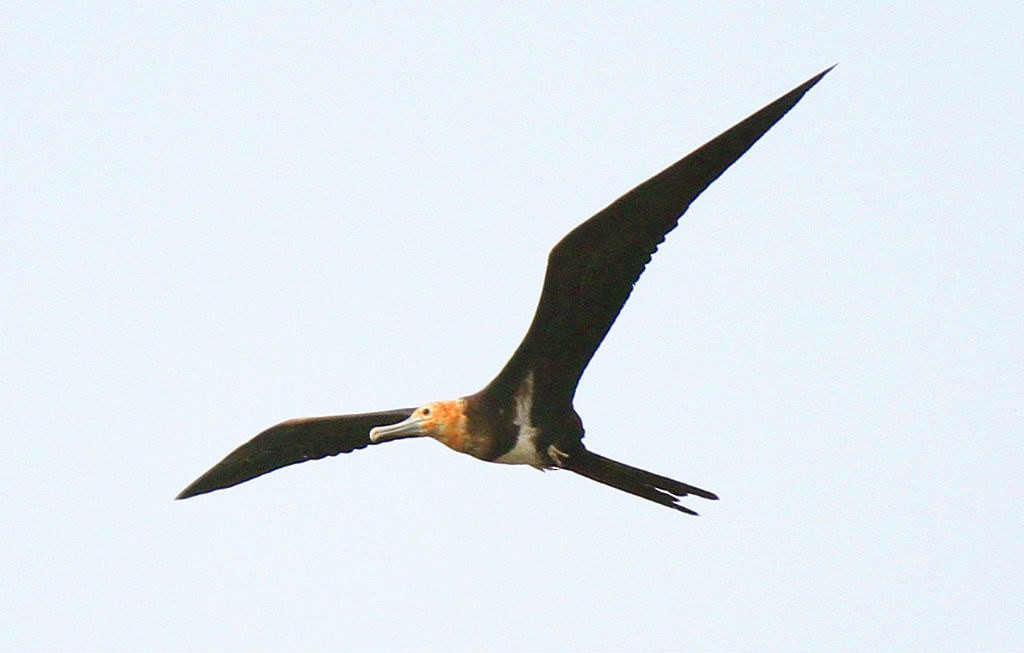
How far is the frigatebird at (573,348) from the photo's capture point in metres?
6.30

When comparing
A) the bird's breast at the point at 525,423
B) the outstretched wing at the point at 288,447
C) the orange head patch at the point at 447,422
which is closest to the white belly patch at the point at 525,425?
the bird's breast at the point at 525,423

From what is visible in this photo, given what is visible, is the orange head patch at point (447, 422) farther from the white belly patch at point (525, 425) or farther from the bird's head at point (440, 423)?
the white belly patch at point (525, 425)

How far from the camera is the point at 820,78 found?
5.80 m

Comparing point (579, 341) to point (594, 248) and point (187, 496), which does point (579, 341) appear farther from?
point (187, 496)

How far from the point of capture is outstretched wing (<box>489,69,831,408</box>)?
244 inches

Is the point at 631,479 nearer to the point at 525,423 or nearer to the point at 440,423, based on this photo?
the point at 525,423

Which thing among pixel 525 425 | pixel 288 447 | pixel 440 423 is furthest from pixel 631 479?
pixel 288 447

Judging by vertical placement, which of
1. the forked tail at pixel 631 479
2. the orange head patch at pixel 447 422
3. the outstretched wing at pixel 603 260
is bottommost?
the forked tail at pixel 631 479

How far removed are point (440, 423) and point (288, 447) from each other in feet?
4.44

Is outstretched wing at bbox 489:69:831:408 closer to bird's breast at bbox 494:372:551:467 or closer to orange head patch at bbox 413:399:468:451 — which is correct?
bird's breast at bbox 494:372:551:467

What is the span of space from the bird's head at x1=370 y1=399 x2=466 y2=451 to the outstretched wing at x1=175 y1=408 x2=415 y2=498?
651mm

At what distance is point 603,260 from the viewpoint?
263 inches

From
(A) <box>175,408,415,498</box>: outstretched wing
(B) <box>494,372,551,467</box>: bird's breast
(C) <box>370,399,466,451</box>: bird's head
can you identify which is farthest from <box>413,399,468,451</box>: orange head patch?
(A) <box>175,408,415,498</box>: outstretched wing

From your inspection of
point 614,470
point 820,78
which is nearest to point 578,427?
point 614,470
